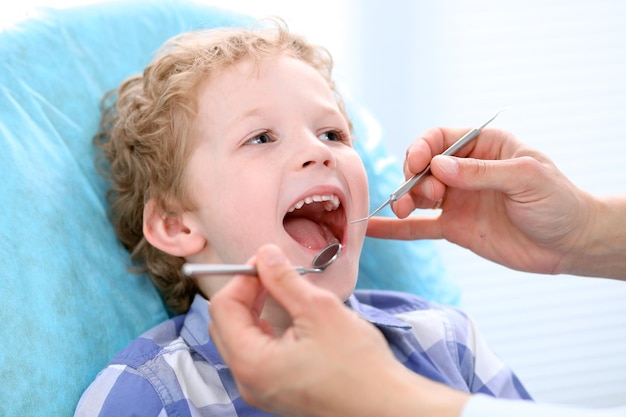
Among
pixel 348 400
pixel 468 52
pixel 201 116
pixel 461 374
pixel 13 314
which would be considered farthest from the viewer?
pixel 468 52

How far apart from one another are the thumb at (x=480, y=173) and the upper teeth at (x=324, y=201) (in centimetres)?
20

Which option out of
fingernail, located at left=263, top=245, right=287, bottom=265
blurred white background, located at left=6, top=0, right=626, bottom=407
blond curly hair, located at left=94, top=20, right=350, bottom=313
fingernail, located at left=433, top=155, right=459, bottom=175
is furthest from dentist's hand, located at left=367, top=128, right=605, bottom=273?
blurred white background, located at left=6, top=0, right=626, bottom=407

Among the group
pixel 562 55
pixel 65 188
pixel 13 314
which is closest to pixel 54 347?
pixel 13 314

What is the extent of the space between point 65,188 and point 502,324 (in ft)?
5.54

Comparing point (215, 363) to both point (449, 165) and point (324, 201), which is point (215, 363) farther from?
point (449, 165)

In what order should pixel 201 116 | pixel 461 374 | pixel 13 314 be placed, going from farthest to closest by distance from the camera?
pixel 461 374 → pixel 201 116 → pixel 13 314

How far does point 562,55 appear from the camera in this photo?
2.59 metres

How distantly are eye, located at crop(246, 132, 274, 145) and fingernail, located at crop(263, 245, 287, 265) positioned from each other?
0.42 m

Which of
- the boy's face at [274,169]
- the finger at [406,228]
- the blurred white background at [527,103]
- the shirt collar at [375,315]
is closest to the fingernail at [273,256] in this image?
the boy's face at [274,169]

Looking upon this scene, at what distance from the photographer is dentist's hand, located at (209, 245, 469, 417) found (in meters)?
0.83

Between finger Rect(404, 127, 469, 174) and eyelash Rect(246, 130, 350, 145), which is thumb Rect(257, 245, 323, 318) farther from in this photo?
finger Rect(404, 127, 469, 174)

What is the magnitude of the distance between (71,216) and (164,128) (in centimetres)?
25

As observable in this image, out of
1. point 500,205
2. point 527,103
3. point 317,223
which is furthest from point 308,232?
point 527,103

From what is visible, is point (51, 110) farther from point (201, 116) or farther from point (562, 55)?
point (562, 55)
